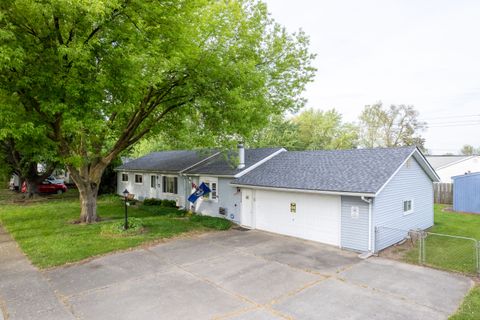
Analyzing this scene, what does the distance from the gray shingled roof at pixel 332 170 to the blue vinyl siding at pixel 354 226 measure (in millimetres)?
652

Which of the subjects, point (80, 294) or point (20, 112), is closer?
point (80, 294)

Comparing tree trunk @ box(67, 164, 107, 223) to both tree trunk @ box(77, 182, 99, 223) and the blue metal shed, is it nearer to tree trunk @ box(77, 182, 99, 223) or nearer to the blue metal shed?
tree trunk @ box(77, 182, 99, 223)

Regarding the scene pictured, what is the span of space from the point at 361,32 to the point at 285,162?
8.10 metres

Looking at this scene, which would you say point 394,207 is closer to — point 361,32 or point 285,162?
point 285,162

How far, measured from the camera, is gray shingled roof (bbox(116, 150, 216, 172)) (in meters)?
20.7

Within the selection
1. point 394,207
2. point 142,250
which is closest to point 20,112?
point 142,250

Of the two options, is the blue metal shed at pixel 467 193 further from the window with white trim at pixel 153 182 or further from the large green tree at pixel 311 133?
the window with white trim at pixel 153 182

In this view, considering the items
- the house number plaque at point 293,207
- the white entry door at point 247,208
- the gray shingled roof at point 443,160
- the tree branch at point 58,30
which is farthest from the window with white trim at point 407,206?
the gray shingled roof at point 443,160

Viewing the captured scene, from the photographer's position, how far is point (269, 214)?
14094mm

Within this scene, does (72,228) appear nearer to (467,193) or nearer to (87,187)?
(87,187)

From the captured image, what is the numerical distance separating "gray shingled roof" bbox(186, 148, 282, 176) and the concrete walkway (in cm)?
965

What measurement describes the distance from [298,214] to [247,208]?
3.17 meters

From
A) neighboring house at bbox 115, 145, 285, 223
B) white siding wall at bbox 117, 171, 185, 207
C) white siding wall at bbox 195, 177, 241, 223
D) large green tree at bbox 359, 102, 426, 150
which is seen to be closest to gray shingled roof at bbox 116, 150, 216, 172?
neighboring house at bbox 115, 145, 285, 223

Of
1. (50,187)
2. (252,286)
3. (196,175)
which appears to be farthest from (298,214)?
(50,187)
